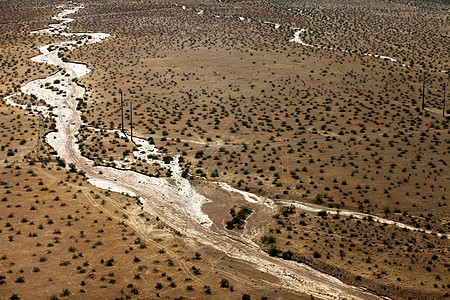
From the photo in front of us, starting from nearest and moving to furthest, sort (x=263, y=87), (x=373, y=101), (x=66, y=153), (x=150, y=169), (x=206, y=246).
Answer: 1. (x=206, y=246)
2. (x=150, y=169)
3. (x=66, y=153)
4. (x=373, y=101)
5. (x=263, y=87)

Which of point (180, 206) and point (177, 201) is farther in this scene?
point (177, 201)

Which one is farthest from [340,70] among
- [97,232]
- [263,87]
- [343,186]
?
[97,232]

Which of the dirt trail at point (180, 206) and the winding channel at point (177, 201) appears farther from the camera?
the winding channel at point (177, 201)

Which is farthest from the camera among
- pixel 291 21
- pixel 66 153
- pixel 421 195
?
pixel 291 21

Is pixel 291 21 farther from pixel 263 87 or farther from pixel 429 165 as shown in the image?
pixel 429 165

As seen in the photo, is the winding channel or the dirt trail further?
the winding channel
